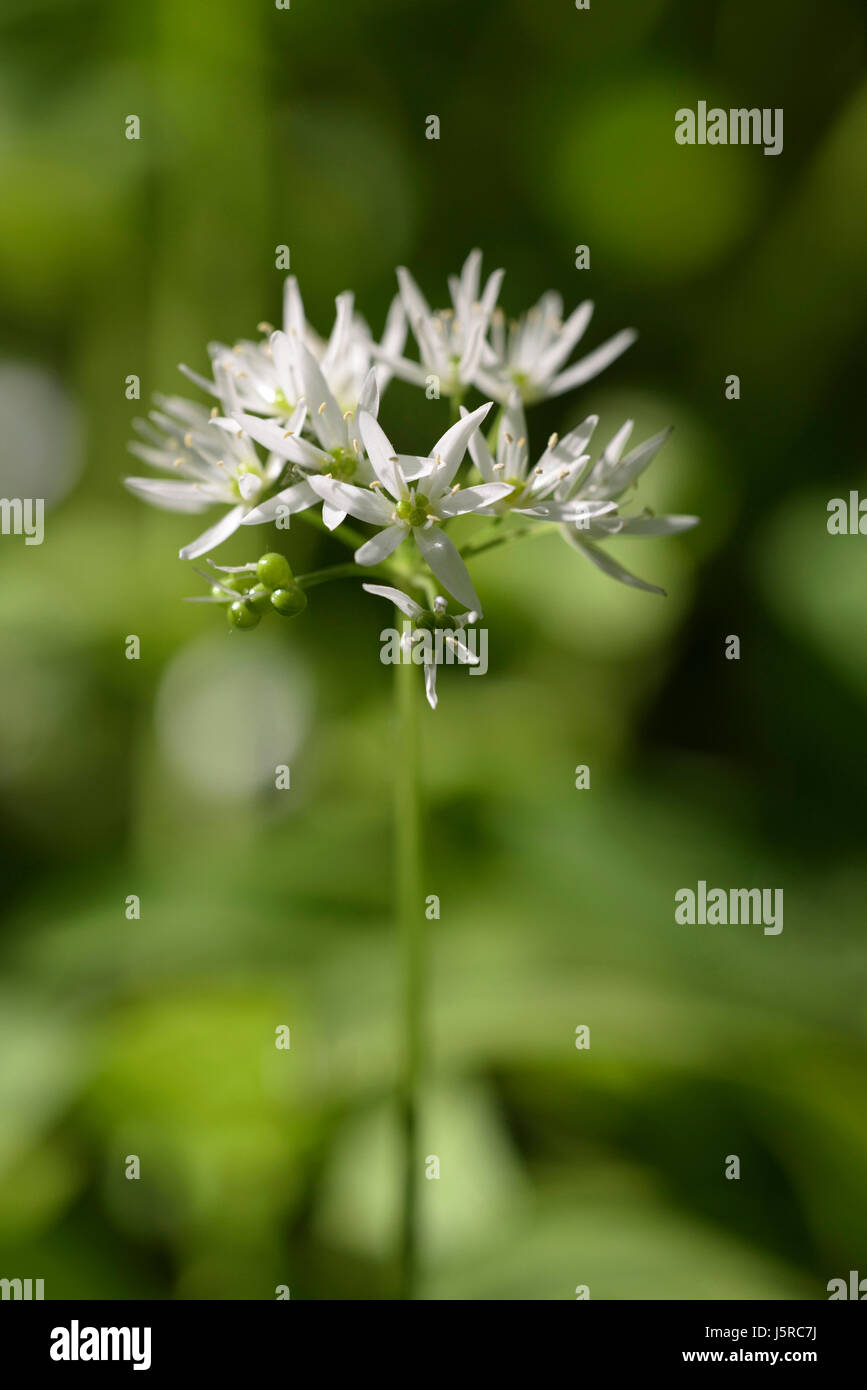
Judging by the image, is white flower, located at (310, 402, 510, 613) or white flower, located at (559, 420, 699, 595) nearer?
white flower, located at (310, 402, 510, 613)

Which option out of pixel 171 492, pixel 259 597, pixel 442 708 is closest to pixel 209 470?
pixel 171 492

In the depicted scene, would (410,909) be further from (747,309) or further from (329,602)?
(747,309)

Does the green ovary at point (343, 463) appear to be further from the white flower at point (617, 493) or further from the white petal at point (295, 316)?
the white flower at point (617, 493)

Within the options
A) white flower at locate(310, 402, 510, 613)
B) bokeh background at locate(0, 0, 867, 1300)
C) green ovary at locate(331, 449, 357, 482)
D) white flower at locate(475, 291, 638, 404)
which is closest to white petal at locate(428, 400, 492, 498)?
white flower at locate(310, 402, 510, 613)

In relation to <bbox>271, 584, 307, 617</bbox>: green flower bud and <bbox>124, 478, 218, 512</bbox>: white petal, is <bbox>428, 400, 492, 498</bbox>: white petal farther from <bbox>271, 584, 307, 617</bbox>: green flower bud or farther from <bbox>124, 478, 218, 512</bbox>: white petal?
<bbox>124, 478, 218, 512</bbox>: white petal

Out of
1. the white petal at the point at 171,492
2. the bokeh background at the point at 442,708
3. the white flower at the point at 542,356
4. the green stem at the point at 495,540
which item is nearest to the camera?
the green stem at the point at 495,540

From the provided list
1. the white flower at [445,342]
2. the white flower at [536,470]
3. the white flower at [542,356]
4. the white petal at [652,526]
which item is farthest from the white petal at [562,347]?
the white petal at [652,526]

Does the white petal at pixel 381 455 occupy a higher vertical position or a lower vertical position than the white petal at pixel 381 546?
higher

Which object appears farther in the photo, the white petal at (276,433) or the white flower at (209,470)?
the white flower at (209,470)

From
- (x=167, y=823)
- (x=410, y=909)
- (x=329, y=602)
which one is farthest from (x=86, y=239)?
(x=410, y=909)
